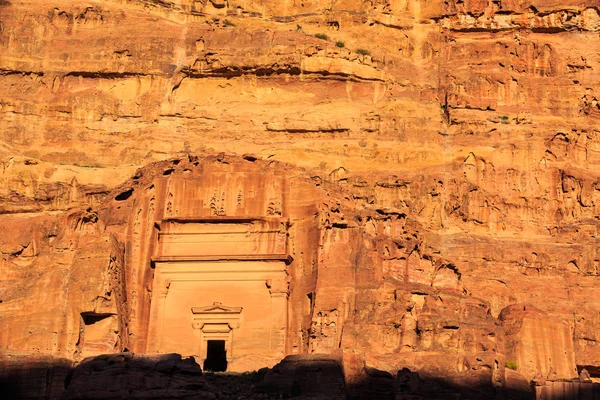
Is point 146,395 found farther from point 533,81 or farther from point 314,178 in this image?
point 533,81

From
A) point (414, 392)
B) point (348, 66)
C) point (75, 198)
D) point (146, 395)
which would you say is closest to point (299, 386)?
point (414, 392)

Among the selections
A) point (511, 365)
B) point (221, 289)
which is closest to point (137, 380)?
point (221, 289)

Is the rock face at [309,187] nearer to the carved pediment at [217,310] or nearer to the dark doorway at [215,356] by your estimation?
the carved pediment at [217,310]

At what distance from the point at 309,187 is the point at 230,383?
36.3 feet

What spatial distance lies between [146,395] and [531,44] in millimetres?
46858

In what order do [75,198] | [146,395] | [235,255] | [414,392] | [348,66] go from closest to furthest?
[146,395]
[414,392]
[235,255]
[75,198]
[348,66]

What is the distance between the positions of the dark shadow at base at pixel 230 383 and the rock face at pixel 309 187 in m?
0.23

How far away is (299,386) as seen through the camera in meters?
62.0

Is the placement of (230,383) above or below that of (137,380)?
above

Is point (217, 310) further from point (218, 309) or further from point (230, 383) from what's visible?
point (230, 383)

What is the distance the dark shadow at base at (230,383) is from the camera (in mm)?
54062

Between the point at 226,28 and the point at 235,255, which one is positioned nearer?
the point at 235,255

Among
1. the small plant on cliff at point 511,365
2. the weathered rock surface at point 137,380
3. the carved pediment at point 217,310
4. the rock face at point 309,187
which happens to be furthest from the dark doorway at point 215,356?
the weathered rock surface at point 137,380

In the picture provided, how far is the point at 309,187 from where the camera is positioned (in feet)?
238
